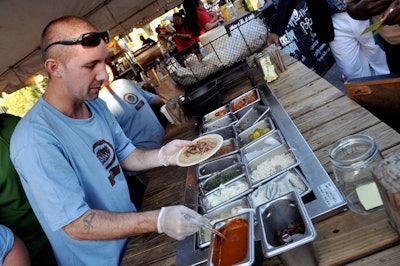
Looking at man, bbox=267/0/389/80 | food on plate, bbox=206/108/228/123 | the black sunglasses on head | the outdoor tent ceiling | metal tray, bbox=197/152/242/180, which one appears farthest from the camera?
the outdoor tent ceiling

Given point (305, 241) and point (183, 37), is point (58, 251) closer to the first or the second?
point (305, 241)

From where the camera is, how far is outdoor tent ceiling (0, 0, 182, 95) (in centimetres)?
417

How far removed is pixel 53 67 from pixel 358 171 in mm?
1822

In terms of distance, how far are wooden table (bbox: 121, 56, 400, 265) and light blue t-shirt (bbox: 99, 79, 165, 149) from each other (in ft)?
1.23

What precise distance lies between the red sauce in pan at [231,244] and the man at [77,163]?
0.29 m

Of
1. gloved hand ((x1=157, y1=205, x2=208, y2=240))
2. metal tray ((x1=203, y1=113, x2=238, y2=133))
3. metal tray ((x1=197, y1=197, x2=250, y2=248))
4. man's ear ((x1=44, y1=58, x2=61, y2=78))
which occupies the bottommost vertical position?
metal tray ((x1=197, y1=197, x2=250, y2=248))

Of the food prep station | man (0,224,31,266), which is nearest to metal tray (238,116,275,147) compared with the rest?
the food prep station

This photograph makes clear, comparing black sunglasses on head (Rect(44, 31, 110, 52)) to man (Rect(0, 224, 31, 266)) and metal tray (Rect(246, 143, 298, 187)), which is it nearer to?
man (Rect(0, 224, 31, 266))

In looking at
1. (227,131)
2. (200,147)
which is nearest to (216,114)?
(227,131)

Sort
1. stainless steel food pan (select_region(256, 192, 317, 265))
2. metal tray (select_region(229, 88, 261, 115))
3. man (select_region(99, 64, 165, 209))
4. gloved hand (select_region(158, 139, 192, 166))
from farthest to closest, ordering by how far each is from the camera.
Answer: man (select_region(99, 64, 165, 209)) → metal tray (select_region(229, 88, 261, 115)) → gloved hand (select_region(158, 139, 192, 166)) → stainless steel food pan (select_region(256, 192, 317, 265))

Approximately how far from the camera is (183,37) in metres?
7.51

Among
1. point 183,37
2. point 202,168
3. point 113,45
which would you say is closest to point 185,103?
point 202,168

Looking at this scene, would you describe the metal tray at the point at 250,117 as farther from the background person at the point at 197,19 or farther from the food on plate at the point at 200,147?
the background person at the point at 197,19

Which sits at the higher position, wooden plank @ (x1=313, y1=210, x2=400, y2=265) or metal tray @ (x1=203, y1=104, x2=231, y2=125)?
metal tray @ (x1=203, y1=104, x2=231, y2=125)
